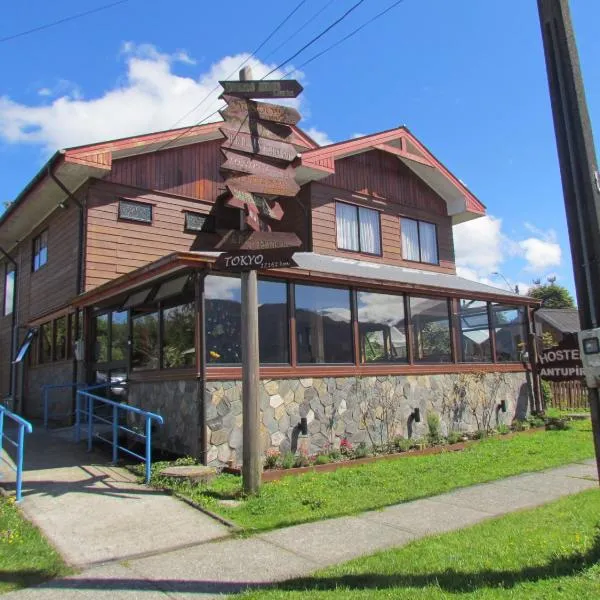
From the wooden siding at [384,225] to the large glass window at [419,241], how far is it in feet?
0.57

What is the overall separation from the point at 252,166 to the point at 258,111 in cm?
79

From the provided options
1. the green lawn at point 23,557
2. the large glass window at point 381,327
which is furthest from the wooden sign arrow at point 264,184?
the green lawn at point 23,557

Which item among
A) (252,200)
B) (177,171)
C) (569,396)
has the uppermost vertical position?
(177,171)

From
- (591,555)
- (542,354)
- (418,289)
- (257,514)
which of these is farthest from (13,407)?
(591,555)

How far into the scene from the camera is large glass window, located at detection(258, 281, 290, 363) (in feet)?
31.3

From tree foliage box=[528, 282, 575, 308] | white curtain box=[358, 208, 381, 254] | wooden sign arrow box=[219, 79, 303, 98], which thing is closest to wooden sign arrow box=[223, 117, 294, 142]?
wooden sign arrow box=[219, 79, 303, 98]

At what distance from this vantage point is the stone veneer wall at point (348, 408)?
8.80 meters

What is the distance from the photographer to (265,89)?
7707 mm

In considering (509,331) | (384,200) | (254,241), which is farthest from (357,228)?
(254,241)

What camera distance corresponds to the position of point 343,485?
7883mm

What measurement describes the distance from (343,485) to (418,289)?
5.45 m

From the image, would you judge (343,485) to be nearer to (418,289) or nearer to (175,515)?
(175,515)

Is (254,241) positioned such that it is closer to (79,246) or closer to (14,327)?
(79,246)

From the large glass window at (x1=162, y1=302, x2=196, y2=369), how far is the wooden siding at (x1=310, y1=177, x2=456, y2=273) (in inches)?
226
